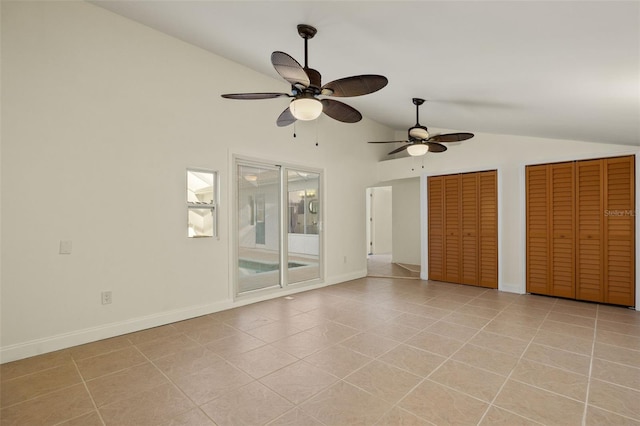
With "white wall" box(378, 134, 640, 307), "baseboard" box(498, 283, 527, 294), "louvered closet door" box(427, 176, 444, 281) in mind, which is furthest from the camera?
"louvered closet door" box(427, 176, 444, 281)

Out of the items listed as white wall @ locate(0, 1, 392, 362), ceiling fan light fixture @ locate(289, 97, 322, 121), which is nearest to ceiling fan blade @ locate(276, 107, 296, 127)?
ceiling fan light fixture @ locate(289, 97, 322, 121)

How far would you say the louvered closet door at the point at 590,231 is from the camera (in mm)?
4520

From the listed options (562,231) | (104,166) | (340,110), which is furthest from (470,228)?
(104,166)

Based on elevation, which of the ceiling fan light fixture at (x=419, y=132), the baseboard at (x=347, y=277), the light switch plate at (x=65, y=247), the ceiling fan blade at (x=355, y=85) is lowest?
the baseboard at (x=347, y=277)

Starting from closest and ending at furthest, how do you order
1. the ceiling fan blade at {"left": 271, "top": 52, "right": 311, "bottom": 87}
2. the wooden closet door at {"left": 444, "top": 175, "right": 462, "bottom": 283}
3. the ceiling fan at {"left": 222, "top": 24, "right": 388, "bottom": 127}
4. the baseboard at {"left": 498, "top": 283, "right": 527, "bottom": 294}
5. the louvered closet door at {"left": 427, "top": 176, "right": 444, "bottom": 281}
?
the ceiling fan blade at {"left": 271, "top": 52, "right": 311, "bottom": 87} < the ceiling fan at {"left": 222, "top": 24, "right": 388, "bottom": 127} < the baseboard at {"left": 498, "top": 283, "right": 527, "bottom": 294} < the wooden closet door at {"left": 444, "top": 175, "right": 462, "bottom": 283} < the louvered closet door at {"left": 427, "top": 176, "right": 444, "bottom": 281}

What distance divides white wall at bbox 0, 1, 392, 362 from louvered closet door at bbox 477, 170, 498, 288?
400 cm

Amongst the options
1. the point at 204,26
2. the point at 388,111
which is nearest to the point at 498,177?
the point at 388,111

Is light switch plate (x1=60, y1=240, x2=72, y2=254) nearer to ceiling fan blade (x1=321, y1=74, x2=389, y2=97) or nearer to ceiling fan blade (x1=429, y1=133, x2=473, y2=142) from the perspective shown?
ceiling fan blade (x1=321, y1=74, x2=389, y2=97)

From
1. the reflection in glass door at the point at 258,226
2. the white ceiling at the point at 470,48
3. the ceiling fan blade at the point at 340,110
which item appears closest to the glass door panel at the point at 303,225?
the reflection in glass door at the point at 258,226

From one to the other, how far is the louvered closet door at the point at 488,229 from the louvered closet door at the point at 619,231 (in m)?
1.42

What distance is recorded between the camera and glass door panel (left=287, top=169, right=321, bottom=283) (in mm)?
5402

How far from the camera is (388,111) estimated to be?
574 cm

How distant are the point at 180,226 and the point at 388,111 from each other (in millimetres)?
4021

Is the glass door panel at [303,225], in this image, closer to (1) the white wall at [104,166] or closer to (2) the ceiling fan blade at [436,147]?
(1) the white wall at [104,166]
